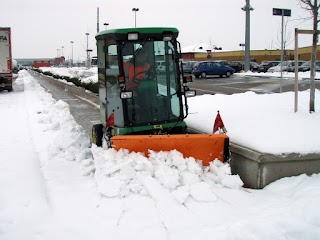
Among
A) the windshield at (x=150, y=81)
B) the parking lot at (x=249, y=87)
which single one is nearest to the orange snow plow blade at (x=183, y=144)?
the windshield at (x=150, y=81)

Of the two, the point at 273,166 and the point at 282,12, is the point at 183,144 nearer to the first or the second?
the point at 273,166

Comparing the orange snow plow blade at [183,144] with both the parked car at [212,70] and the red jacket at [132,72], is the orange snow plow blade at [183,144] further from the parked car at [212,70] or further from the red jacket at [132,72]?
the parked car at [212,70]

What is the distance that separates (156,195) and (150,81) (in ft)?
7.62

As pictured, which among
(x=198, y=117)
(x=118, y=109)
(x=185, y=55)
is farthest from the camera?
(x=185, y=55)

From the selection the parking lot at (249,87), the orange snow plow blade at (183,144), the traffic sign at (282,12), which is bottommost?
the orange snow plow blade at (183,144)

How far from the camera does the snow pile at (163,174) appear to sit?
5270 millimetres

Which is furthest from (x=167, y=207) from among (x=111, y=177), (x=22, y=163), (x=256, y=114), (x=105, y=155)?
(x=256, y=114)

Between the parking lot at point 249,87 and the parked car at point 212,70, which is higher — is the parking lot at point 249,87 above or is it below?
below

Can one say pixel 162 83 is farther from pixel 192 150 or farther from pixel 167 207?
pixel 167 207

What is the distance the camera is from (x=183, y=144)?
6.03m

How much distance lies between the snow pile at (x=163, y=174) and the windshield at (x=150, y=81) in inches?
39.4

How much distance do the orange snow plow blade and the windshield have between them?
733mm

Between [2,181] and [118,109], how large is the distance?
2.22 metres

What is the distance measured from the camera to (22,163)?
7.11 meters
